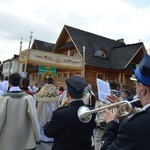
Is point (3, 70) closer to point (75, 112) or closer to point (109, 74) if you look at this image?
point (109, 74)

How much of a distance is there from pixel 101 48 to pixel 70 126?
76.5 ft

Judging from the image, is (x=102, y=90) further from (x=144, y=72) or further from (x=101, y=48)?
(x=101, y=48)

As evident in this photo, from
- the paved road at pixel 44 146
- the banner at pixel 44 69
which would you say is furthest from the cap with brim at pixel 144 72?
the banner at pixel 44 69

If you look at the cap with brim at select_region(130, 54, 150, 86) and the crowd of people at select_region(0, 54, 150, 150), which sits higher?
the cap with brim at select_region(130, 54, 150, 86)

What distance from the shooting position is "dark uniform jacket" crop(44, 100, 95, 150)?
8.55 feet

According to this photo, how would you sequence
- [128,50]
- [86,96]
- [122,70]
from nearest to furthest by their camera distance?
[86,96] < [122,70] < [128,50]

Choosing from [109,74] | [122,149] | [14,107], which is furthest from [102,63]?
[122,149]

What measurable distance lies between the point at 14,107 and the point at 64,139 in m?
1.42

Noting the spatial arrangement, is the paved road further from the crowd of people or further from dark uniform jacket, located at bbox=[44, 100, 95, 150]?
dark uniform jacket, located at bbox=[44, 100, 95, 150]

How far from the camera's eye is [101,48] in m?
25.4

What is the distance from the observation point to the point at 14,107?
3711mm

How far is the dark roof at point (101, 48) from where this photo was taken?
2286cm

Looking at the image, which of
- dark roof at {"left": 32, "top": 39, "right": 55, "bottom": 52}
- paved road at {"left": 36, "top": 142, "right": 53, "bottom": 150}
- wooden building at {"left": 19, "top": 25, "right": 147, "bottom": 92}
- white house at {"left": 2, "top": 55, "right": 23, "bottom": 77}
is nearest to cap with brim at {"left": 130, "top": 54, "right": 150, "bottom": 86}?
paved road at {"left": 36, "top": 142, "right": 53, "bottom": 150}

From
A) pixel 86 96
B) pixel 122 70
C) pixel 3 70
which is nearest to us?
pixel 86 96
